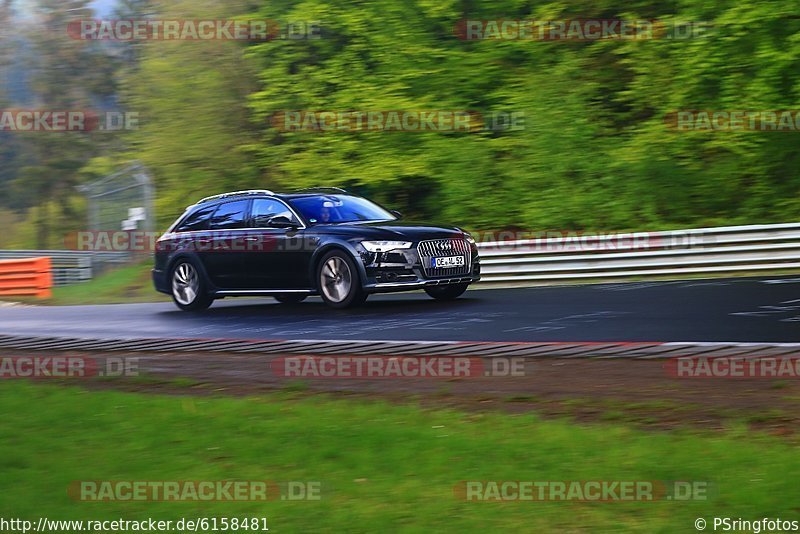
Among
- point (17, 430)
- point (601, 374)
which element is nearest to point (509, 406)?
point (601, 374)

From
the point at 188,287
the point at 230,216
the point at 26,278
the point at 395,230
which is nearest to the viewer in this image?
the point at 395,230

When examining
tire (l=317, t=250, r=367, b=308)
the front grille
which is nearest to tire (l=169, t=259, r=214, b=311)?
tire (l=317, t=250, r=367, b=308)

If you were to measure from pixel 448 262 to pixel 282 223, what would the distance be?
232cm

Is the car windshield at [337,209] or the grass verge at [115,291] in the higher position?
the car windshield at [337,209]

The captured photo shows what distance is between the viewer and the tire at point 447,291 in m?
14.9

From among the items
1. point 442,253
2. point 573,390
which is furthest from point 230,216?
point 573,390

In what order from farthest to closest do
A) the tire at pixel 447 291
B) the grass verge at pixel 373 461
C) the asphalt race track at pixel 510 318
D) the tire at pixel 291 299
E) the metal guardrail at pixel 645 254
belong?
the metal guardrail at pixel 645 254
the tire at pixel 291 299
the tire at pixel 447 291
the asphalt race track at pixel 510 318
the grass verge at pixel 373 461

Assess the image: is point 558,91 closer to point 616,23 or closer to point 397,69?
point 616,23

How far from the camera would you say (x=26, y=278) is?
25125mm

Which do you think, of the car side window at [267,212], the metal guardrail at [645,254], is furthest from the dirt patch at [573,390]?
the metal guardrail at [645,254]

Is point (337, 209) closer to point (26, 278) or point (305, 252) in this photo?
point (305, 252)

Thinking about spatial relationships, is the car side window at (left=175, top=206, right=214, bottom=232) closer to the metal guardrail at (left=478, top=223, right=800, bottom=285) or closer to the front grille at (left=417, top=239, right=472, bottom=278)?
the front grille at (left=417, top=239, right=472, bottom=278)

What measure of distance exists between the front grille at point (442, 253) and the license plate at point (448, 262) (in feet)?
0.12

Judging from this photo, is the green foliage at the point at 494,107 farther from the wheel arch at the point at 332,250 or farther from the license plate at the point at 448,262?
the wheel arch at the point at 332,250
